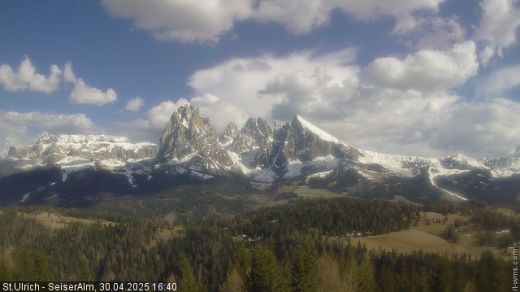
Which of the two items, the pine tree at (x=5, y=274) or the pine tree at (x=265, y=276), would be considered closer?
the pine tree at (x=265, y=276)

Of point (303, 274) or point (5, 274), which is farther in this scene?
point (5, 274)

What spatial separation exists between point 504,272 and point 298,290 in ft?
147

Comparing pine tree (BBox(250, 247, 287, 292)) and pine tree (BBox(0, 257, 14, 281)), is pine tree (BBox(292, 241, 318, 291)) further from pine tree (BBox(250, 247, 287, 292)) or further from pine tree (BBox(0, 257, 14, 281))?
pine tree (BBox(0, 257, 14, 281))

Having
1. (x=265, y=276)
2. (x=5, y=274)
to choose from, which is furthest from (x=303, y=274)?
(x=5, y=274)

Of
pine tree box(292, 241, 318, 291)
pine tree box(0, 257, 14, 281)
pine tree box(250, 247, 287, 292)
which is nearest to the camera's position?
pine tree box(292, 241, 318, 291)

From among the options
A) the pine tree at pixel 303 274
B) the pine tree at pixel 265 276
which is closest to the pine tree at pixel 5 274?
the pine tree at pixel 265 276

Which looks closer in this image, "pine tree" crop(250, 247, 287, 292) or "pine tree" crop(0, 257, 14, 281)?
"pine tree" crop(250, 247, 287, 292)

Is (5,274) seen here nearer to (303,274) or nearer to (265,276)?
(265,276)

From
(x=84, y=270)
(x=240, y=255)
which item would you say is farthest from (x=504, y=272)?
(x=84, y=270)

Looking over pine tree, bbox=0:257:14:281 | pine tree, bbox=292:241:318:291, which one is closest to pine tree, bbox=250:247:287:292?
pine tree, bbox=292:241:318:291

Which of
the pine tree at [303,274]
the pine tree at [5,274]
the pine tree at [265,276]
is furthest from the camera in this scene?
the pine tree at [5,274]

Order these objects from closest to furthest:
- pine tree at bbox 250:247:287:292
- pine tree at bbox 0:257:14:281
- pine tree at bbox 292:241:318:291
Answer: pine tree at bbox 292:241:318:291, pine tree at bbox 250:247:287:292, pine tree at bbox 0:257:14:281

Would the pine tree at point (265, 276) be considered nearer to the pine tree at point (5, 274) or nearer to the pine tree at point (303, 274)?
the pine tree at point (303, 274)

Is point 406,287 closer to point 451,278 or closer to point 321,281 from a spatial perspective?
point 451,278
